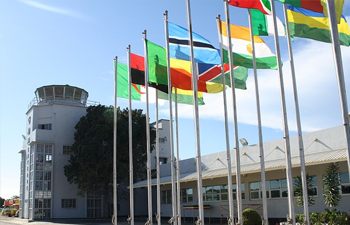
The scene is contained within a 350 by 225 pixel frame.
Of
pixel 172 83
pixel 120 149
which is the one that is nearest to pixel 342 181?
pixel 172 83

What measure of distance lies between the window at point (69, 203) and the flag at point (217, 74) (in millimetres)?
33752

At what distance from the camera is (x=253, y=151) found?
29.6 metres

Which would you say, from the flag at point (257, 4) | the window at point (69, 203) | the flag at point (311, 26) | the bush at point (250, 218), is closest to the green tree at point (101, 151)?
the window at point (69, 203)

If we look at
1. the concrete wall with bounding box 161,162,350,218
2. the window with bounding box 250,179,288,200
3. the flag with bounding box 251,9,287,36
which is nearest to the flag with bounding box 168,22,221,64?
the flag with bounding box 251,9,287,36

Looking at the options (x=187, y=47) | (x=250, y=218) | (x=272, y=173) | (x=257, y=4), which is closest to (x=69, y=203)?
(x=272, y=173)

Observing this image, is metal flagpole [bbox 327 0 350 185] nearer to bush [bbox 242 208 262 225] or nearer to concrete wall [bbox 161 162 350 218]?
bush [bbox 242 208 262 225]

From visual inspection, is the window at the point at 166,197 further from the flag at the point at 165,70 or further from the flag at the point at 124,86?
the flag at the point at 165,70

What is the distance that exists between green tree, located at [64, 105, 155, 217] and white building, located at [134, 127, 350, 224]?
6766 millimetres

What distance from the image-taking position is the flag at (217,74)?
18217 millimetres

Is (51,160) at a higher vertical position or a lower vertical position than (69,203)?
higher

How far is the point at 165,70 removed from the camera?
1897 centimetres

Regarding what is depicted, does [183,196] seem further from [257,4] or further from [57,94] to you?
[257,4]

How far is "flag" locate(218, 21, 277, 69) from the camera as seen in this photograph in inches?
643

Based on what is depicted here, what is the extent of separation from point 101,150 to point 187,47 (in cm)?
2722
